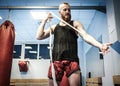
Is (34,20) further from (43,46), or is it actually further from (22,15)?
(43,46)

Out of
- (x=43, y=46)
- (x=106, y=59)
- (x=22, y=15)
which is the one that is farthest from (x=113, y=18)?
(x=43, y=46)

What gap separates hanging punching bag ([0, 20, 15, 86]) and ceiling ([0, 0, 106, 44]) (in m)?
0.74

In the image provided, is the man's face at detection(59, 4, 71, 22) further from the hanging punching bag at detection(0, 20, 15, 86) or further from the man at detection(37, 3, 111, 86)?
the hanging punching bag at detection(0, 20, 15, 86)

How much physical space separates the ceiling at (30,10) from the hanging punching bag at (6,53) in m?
0.74

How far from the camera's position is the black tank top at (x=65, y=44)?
57.1 inches

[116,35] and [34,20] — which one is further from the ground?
[34,20]

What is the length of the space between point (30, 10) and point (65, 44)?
3.51 m

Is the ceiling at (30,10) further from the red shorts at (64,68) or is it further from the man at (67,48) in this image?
the red shorts at (64,68)

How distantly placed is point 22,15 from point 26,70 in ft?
8.69

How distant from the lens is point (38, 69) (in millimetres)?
6953

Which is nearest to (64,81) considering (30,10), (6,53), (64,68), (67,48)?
(64,68)

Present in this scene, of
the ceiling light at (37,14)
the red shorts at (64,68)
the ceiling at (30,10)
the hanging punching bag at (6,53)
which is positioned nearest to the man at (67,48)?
the red shorts at (64,68)

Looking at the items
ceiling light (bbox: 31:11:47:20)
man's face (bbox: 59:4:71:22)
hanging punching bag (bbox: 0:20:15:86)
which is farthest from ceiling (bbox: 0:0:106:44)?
man's face (bbox: 59:4:71:22)

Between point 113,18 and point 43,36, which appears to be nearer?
point 43,36
